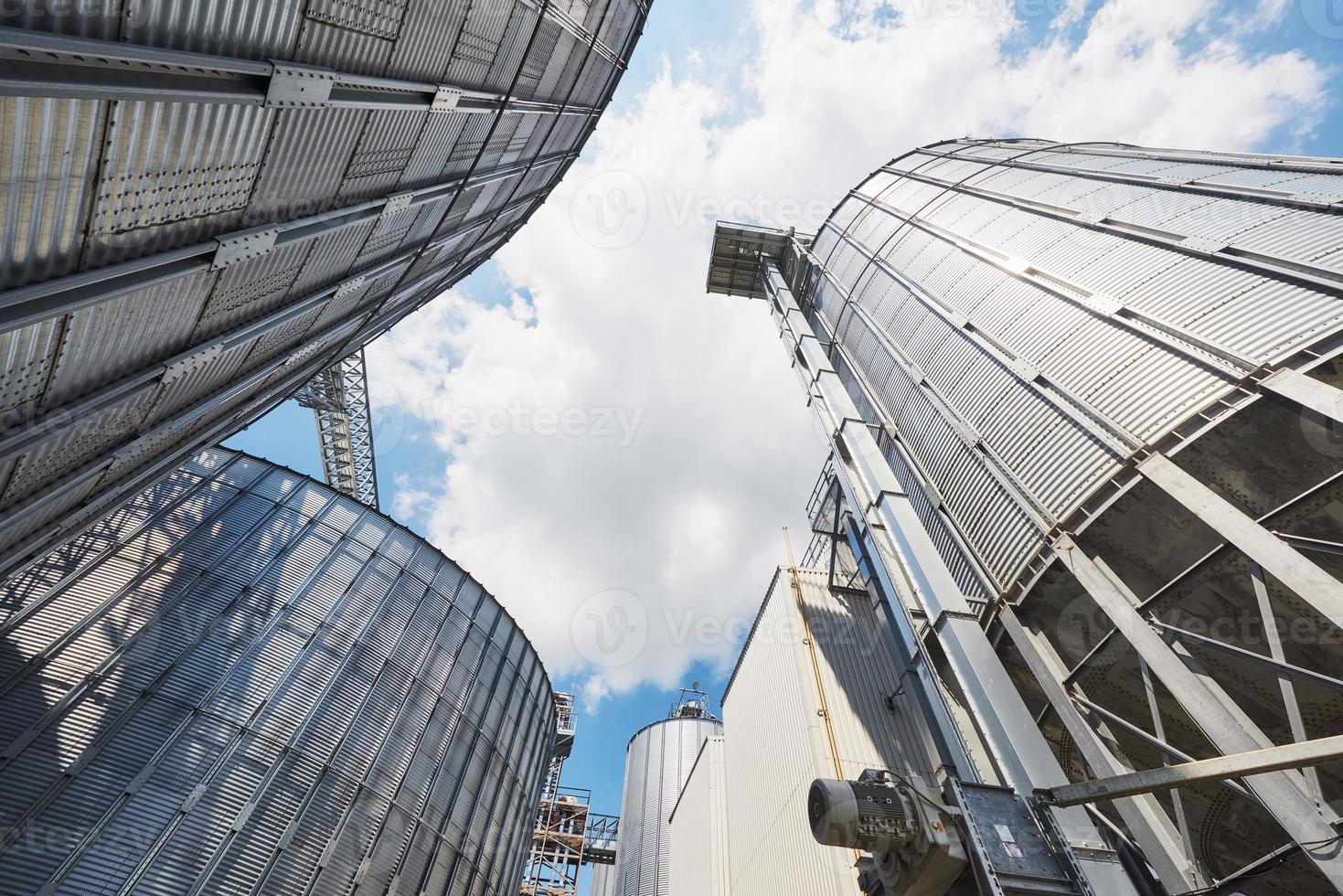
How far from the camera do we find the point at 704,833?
21312 millimetres

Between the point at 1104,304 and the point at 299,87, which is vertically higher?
the point at 1104,304

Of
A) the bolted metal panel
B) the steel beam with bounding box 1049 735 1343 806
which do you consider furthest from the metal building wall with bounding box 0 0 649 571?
the steel beam with bounding box 1049 735 1343 806

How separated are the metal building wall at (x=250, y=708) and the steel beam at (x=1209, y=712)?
45.9ft

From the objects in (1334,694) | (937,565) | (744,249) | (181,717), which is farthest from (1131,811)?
(744,249)

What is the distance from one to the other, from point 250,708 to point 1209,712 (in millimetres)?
15206

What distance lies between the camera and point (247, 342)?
25.5 feet

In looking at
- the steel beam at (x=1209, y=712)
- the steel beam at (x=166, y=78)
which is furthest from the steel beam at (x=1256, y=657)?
the steel beam at (x=166, y=78)

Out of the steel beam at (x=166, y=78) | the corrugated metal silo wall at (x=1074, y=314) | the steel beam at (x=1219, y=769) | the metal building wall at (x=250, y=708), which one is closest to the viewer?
the steel beam at (x=166, y=78)

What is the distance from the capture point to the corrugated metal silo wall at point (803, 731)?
12633 millimetres

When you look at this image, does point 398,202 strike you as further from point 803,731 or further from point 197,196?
point 803,731

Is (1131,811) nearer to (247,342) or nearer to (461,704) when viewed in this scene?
(247,342)

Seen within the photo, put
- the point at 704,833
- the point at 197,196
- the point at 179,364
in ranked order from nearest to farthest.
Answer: the point at 197,196
the point at 179,364
the point at 704,833

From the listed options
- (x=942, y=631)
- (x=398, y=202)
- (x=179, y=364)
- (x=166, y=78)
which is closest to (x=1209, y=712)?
(x=942, y=631)

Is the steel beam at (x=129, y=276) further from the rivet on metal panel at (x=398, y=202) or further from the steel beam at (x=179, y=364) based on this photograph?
the steel beam at (x=179, y=364)
